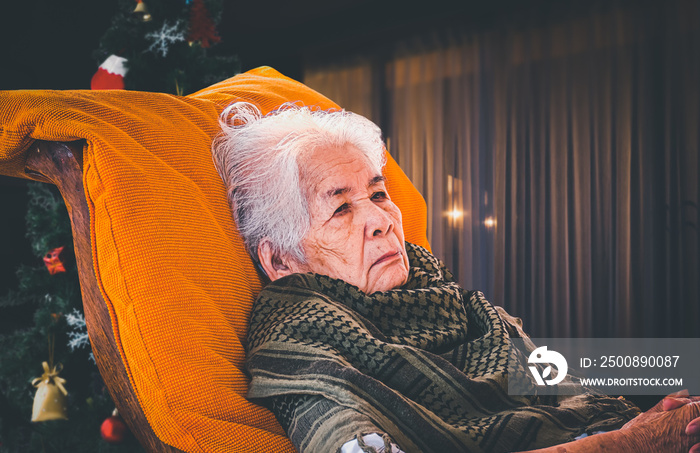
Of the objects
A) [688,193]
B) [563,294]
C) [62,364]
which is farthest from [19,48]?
[688,193]

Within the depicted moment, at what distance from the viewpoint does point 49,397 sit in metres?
1.94

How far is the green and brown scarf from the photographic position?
0.70m

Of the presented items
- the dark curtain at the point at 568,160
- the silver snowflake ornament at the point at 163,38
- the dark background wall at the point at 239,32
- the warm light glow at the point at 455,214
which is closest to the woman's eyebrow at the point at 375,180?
the silver snowflake ornament at the point at 163,38

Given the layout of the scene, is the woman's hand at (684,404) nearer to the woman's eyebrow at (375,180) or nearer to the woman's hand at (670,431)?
the woman's hand at (670,431)

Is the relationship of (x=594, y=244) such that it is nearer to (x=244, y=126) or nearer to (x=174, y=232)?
(x=244, y=126)

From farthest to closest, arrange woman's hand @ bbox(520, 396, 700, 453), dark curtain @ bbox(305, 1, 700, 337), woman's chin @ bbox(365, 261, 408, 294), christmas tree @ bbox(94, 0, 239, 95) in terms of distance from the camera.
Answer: dark curtain @ bbox(305, 1, 700, 337) → christmas tree @ bbox(94, 0, 239, 95) → woman's chin @ bbox(365, 261, 408, 294) → woman's hand @ bbox(520, 396, 700, 453)

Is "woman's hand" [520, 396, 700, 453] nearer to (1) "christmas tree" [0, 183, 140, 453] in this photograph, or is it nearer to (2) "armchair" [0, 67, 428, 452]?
(2) "armchair" [0, 67, 428, 452]

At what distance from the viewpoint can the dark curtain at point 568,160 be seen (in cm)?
315

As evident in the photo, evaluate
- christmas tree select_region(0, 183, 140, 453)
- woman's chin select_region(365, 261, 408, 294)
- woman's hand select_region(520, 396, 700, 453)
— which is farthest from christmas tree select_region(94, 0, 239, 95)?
woman's hand select_region(520, 396, 700, 453)

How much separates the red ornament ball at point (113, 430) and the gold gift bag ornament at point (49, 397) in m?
0.19

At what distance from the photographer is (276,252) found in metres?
1.03

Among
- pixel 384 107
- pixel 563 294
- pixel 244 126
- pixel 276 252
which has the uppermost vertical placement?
pixel 384 107

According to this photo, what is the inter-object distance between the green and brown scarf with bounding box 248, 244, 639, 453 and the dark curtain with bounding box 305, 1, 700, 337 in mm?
2686

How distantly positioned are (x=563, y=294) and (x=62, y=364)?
9.88ft
